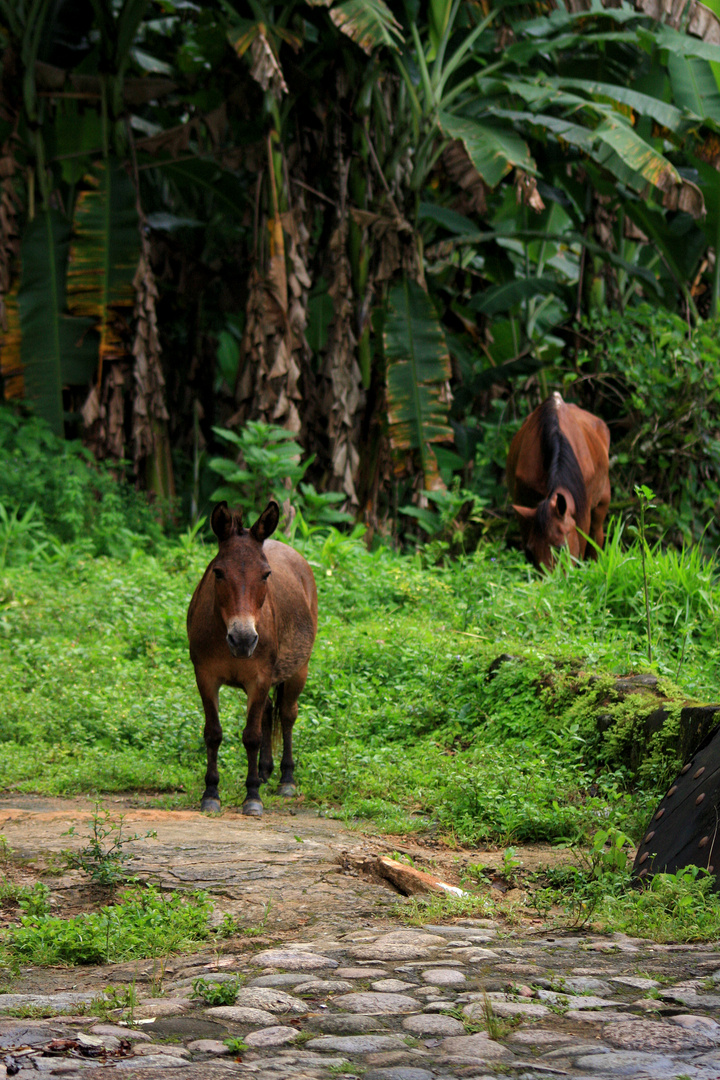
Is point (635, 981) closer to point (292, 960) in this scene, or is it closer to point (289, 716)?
point (292, 960)

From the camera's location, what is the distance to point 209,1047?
8.63ft

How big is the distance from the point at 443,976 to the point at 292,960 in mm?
491

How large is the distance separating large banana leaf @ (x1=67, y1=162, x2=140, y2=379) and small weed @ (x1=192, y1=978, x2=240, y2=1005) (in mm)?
11268

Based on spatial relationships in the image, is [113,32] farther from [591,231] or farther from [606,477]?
[606,477]

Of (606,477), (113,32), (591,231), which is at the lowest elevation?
(606,477)

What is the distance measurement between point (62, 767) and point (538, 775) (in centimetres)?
283

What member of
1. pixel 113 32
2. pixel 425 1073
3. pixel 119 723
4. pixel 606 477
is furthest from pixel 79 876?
pixel 113 32

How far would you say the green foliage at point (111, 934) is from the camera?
3.52m

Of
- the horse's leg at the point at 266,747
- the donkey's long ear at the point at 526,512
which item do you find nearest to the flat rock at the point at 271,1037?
the horse's leg at the point at 266,747

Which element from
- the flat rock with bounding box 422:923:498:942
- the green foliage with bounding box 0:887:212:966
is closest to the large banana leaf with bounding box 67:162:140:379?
the green foliage with bounding box 0:887:212:966

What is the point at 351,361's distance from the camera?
44.5ft

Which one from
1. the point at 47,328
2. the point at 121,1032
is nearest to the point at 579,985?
the point at 121,1032

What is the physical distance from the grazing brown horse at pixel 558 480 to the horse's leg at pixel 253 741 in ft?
12.5

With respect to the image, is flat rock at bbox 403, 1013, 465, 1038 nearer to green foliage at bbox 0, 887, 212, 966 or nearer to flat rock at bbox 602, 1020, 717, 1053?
flat rock at bbox 602, 1020, 717, 1053
